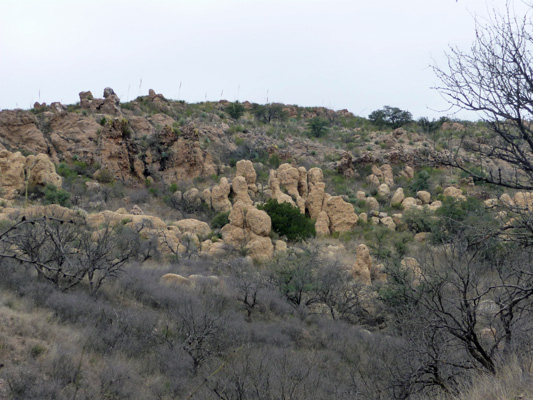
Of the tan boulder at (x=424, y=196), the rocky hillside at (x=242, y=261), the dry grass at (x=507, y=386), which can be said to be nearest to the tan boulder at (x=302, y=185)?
the rocky hillside at (x=242, y=261)

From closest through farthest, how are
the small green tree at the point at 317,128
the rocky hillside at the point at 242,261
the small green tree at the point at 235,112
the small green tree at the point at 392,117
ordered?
the rocky hillside at the point at 242,261
the small green tree at the point at 317,128
the small green tree at the point at 235,112
the small green tree at the point at 392,117

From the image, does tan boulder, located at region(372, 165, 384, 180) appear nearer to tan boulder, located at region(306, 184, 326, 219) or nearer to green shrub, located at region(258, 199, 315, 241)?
tan boulder, located at region(306, 184, 326, 219)

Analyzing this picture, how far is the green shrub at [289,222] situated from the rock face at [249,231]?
1639mm

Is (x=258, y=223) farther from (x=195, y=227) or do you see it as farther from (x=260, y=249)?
(x=195, y=227)

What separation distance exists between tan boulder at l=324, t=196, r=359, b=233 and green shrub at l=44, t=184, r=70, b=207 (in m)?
11.9

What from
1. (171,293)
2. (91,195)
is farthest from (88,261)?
(91,195)

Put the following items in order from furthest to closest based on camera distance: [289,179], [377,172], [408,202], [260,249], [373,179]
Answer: [377,172] → [373,179] → [408,202] → [289,179] → [260,249]

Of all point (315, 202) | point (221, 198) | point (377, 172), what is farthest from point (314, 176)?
point (377, 172)

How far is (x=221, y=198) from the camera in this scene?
21906 mm

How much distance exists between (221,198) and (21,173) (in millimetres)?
9071

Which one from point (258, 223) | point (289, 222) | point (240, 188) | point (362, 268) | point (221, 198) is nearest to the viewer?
point (362, 268)

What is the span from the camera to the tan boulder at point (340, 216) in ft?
67.1

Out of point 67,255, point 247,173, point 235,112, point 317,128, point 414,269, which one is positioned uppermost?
point 235,112

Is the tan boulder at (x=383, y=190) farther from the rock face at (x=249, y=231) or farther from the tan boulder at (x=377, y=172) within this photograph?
the rock face at (x=249, y=231)
